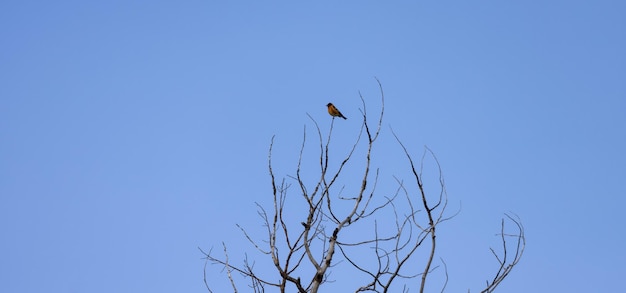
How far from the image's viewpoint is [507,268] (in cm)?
306

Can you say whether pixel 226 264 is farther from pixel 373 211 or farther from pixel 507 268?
pixel 507 268

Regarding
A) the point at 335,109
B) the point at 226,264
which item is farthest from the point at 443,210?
the point at 335,109

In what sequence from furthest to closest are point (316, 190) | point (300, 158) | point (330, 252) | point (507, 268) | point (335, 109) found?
point (335, 109) → point (300, 158) → point (316, 190) → point (330, 252) → point (507, 268)

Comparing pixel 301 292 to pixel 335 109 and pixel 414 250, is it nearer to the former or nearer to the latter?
pixel 414 250

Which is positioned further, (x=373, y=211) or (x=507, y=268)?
(x=373, y=211)

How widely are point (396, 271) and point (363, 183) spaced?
536 millimetres

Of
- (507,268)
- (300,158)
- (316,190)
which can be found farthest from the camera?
(300,158)

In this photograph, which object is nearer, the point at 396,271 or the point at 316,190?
the point at 396,271

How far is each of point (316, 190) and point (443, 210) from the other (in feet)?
2.30

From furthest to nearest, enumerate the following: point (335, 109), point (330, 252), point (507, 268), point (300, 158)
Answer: point (335, 109), point (300, 158), point (330, 252), point (507, 268)

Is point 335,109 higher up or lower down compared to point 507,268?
higher up

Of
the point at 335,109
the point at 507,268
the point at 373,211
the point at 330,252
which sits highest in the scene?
the point at 335,109

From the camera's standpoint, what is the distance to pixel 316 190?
3559mm

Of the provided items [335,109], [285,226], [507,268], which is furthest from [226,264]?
[335,109]
